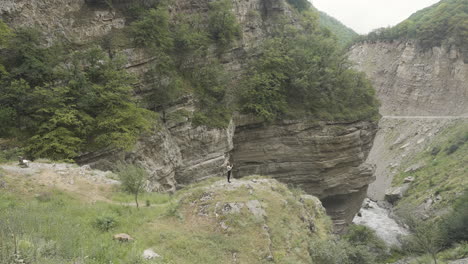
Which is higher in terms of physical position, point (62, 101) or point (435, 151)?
point (62, 101)

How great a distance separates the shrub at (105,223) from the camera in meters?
10.1

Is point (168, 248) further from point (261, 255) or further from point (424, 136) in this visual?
point (424, 136)

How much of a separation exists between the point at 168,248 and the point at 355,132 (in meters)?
24.5

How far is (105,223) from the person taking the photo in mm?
10211

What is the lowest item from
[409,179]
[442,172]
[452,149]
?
[409,179]

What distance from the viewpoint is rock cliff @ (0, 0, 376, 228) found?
20.4 meters

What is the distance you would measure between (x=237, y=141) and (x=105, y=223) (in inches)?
720

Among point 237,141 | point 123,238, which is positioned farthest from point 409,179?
point 123,238

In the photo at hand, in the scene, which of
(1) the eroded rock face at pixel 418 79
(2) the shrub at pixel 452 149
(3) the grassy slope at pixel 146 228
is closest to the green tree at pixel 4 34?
(3) the grassy slope at pixel 146 228

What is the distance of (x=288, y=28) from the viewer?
107ft

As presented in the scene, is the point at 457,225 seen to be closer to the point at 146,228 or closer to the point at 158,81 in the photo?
the point at 158,81

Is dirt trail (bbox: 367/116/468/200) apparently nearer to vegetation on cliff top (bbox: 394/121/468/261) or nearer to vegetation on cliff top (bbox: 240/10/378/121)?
vegetation on cliff top (bbox: 394/121/468/261)

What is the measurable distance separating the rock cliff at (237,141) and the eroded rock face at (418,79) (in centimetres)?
3371

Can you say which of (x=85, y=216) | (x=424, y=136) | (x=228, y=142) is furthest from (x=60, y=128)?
(x=424, y=136)
